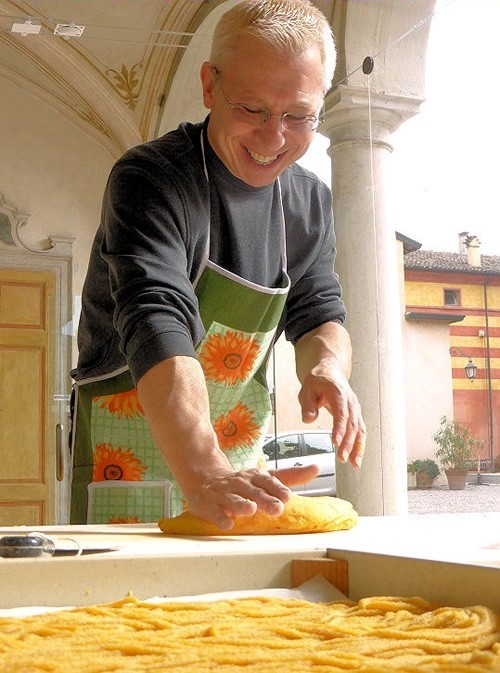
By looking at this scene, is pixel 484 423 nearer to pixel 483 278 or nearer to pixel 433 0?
pixel 483 278

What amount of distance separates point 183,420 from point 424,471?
345 inches

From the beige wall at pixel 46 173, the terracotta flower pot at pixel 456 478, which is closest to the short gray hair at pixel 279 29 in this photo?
the beige wall at pixel 46 173

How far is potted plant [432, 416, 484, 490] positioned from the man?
299 inches

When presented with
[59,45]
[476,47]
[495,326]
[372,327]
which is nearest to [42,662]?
[372,327]

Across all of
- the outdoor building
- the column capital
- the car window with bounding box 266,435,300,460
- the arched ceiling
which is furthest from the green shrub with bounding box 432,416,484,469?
the column capital

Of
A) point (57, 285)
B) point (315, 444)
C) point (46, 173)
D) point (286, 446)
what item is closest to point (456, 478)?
point (315, 444)

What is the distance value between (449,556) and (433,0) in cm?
481

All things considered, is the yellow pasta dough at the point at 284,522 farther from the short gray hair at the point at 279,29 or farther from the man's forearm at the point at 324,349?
the short gray hair at the point at 279,29

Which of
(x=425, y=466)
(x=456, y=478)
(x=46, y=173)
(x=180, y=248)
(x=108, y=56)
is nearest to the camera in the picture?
(x=180, y=248)

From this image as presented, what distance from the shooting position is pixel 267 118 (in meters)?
1.72

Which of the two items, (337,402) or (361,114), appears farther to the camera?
(361,114)

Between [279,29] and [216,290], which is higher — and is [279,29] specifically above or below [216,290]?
above

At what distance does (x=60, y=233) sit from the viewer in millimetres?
7414

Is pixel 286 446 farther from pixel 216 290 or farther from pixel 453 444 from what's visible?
pixel 216 290
